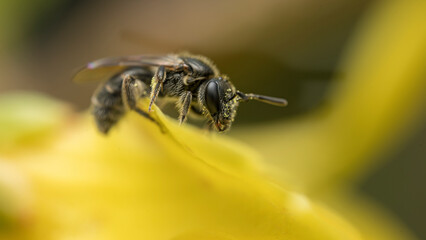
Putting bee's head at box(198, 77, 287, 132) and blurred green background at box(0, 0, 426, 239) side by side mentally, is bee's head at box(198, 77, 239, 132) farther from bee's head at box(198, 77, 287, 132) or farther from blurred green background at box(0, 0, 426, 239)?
blurred green background at box(0, 0, 426, 239)

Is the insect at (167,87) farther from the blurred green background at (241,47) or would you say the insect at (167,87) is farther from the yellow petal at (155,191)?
the blurred green background at (241,47)

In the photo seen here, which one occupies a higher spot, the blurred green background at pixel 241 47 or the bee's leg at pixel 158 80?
the blurred green background at pixel 241 47

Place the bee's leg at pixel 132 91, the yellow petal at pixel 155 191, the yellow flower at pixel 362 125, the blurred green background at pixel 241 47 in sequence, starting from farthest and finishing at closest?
the blurred green background at pixel 241 47 → the yellow flower at pixel 362 125 → the bee's leg at pixel 132 91 → the yellow petal at pixel 155 191

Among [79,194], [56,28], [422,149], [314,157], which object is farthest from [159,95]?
[56,28]

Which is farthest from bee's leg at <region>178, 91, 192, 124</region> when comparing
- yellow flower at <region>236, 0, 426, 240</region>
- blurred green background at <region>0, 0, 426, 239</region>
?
blurred green background at <region>0, 0, 426, 239</region>

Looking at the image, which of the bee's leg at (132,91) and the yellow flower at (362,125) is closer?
the bee's leg at (132,91)

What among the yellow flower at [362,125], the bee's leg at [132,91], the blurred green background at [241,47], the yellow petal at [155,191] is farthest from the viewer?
the blurred green background at [241,47]

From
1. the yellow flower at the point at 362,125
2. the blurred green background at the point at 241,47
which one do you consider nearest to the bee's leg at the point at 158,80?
the yellow flower at the point at 362,125

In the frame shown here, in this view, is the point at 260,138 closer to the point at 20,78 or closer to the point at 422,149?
the point at 422,149
